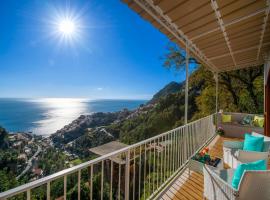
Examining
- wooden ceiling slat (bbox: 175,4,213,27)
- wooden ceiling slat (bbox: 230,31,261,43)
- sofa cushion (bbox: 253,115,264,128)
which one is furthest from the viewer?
sofa cushion (bbox: 253,115,264,128)

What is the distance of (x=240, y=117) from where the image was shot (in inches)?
281

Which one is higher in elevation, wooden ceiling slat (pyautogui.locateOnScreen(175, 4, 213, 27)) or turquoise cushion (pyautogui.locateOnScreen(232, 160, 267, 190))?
wooden ceiling slat (pyautogui.locateOnScreen(175, 4, 213, 27))

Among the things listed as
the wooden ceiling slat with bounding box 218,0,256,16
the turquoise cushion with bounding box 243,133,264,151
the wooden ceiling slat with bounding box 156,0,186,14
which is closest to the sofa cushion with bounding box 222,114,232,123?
the turquoise cushion with bounding box 243,133,264,151

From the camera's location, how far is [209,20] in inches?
111

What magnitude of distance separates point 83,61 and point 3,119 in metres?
23.1

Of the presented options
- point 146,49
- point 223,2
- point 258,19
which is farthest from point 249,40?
point 146,49

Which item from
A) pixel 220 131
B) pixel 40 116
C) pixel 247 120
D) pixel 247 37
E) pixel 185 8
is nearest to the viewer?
pixel 185 8

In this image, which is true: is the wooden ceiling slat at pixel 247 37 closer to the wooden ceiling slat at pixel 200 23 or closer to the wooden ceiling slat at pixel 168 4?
the wooden ceiling slat at pixel 200 23

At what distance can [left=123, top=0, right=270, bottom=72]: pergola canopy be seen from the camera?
92.5 inches

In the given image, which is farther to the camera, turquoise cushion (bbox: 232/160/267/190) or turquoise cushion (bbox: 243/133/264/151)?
turquoise cushion (bbox: 243/133/264/151)

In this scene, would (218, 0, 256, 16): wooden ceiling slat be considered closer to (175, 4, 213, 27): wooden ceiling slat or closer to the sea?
(175, 4, 213, 27): wooden ceiling slat

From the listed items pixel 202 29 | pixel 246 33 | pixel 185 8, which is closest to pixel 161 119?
pixel 246 33

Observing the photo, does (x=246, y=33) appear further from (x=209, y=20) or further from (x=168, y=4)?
(x=168, y=4)

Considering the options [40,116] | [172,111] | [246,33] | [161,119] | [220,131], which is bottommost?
[40,116]
